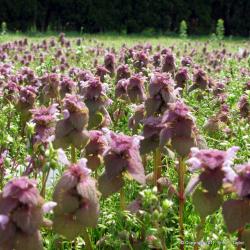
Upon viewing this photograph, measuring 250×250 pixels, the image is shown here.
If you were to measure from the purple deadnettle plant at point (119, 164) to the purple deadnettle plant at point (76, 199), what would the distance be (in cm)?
23

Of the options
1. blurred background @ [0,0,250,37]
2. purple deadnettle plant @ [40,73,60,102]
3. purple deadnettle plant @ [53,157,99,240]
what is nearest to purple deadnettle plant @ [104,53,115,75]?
purple deadnettle plant @ [40,73,60,102]

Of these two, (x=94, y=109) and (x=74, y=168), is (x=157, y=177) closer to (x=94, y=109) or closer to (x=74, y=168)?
(x=94, y=109)

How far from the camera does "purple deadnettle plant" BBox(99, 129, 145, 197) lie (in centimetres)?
231

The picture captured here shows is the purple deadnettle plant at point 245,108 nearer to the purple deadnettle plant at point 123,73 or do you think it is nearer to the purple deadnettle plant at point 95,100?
the purple deadnettle plant at point 123,73

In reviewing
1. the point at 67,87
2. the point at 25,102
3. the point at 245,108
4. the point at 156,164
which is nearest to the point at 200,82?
the point at 245,108

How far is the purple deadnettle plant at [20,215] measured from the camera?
1899mm

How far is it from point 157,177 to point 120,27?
21165mm

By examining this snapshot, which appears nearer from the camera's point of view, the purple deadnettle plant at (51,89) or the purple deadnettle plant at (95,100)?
the purple deadnettle plant at (95,100)

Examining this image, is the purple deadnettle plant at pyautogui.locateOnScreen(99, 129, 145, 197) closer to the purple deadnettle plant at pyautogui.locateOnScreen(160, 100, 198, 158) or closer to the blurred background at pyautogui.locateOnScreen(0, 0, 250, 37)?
the purple deadnettle plant at pyautogui.locateOnScreen(160, 100, 198, 158)

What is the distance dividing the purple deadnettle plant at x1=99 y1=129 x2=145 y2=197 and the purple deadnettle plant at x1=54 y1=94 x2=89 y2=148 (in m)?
0.36

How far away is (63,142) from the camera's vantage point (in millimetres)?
2736

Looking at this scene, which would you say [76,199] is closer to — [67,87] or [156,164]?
[156,164]

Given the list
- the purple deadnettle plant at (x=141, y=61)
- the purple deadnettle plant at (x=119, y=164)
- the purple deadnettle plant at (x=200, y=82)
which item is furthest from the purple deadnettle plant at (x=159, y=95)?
the purple deadnettle plant at (x=141, y=61)

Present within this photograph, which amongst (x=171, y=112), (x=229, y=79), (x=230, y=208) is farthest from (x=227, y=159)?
(x=229, y=79)
